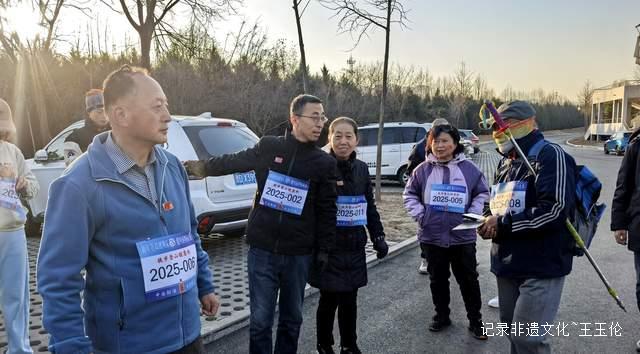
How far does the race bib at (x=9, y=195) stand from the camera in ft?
10.8

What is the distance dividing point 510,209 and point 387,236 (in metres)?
5.28

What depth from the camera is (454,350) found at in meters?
3.96

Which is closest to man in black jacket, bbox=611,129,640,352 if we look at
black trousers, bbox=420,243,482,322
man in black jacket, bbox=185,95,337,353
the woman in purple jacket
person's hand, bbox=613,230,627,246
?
person's hand, bbox=613,230,627,246

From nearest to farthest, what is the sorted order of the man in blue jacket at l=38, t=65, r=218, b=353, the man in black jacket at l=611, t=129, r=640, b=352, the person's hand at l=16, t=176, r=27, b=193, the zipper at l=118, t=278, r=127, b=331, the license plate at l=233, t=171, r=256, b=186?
the man in blue jacket at l=38, t=65, r=218, b=353 < the zipper at l=118, t=278, r=127, b=331 < the person's hand at l=16, t=176, r=27, b=193 < the man in black jacket at l=611, t=129, r=640, b=352 < the license plate at l=233, t=171, r=256, b=186

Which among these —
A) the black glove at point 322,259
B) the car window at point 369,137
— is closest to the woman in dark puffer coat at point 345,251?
the black glove at point 322,259

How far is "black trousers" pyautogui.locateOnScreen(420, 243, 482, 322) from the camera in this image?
171 inches

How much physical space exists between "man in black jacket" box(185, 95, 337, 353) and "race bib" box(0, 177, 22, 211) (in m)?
1.27

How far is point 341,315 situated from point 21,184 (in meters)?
2.70

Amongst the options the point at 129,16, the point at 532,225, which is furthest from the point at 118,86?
the point at 129,16

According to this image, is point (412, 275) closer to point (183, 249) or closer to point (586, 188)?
point (586, 188)

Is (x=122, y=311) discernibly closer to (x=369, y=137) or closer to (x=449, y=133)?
(x=449, y=133)

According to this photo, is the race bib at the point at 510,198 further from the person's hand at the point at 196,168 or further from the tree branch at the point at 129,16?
the tree branch at the point at 129,16

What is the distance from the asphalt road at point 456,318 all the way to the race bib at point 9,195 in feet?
6.11

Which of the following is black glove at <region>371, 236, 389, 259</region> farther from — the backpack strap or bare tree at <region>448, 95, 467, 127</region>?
bare tree at <region>448, 95, 467, 127</region>
